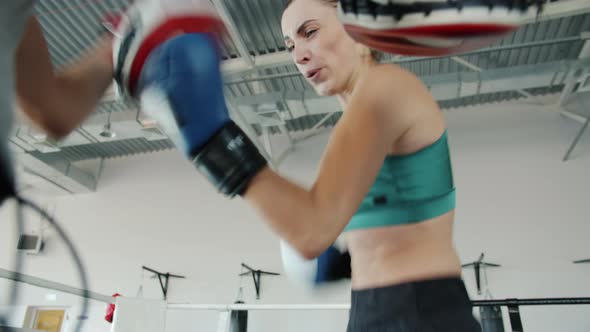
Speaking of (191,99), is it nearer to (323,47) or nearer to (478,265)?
(323,47)

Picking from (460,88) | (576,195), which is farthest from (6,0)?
(576,195)

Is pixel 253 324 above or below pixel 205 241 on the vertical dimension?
below

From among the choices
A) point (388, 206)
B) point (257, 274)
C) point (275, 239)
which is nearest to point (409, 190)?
point (388, 206)

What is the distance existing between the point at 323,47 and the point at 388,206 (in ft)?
1.45

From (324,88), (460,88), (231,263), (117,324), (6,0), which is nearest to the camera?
(6,0)

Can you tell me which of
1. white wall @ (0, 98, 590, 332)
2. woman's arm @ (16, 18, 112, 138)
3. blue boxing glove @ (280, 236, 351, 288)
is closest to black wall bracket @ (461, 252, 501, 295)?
white wall @ (0, 98, 590, 332)

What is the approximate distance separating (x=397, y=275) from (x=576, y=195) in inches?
214

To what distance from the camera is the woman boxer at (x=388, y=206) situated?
634mm

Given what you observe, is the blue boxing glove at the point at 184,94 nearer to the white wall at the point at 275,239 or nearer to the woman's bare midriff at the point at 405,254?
the woman's bare midriff at the point at 405,254

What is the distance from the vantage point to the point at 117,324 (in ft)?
11.6

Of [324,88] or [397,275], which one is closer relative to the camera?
[397,275]

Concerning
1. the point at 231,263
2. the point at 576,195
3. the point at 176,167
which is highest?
the point at 176,167

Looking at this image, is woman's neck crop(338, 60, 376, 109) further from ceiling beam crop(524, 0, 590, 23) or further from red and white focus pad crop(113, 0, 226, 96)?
ceiling beam crop(524, 0, 590, 23)

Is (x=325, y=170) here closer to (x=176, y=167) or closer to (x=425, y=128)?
(x=425, y=128)
